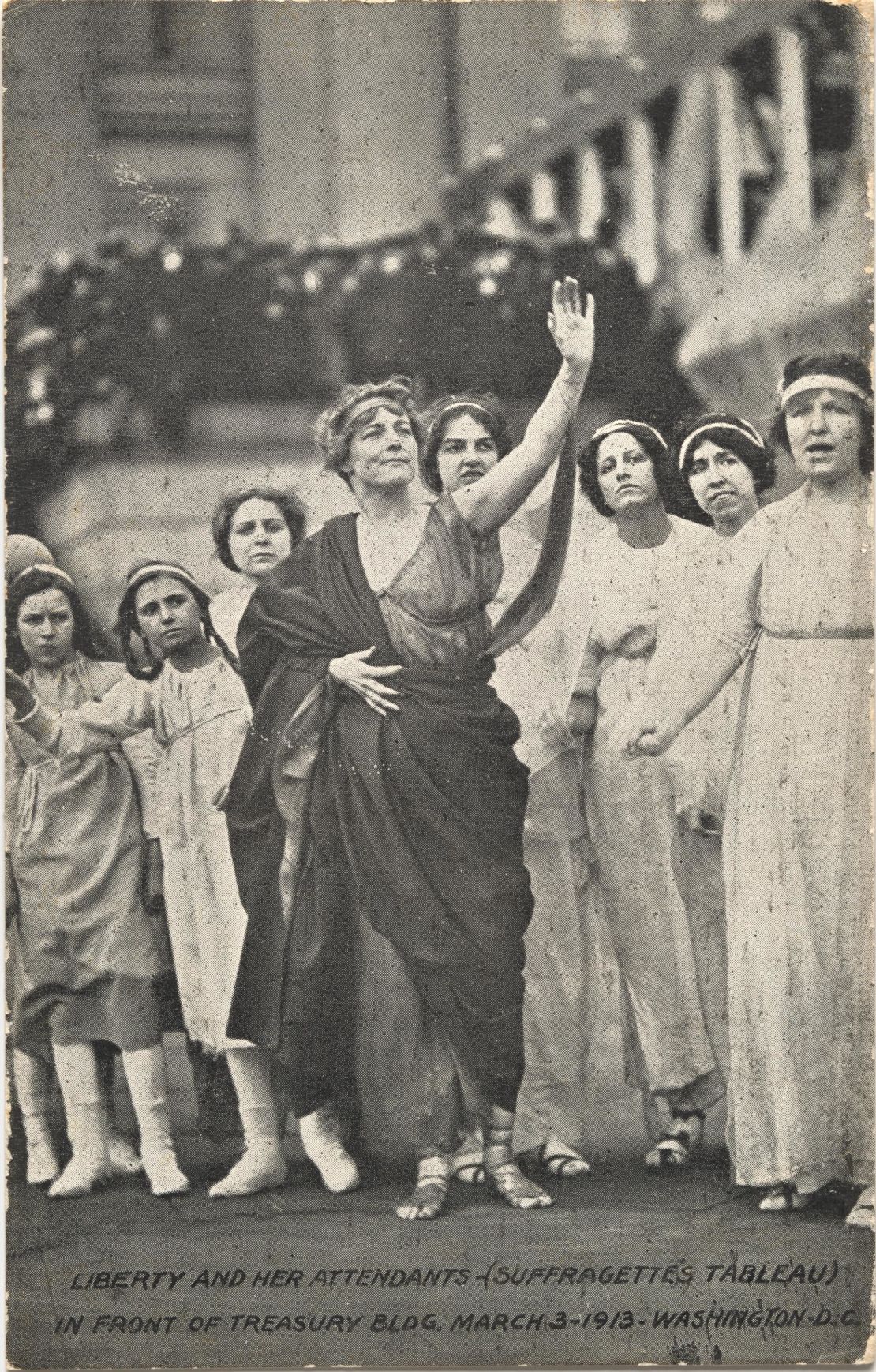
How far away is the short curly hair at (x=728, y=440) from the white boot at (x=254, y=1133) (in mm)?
1906

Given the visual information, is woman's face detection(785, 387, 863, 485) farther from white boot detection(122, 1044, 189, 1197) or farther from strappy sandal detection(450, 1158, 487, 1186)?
white boot detection(122, 1044, 189, 1197)

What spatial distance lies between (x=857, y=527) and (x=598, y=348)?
0.83 meters

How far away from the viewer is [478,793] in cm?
410

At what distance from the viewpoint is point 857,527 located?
13.7ft

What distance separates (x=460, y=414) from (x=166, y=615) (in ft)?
3.06

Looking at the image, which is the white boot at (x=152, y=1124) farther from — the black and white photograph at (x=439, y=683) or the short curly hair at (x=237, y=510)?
the short curly hair at (x=237, y=510)

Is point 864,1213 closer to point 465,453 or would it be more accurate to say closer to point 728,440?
point 728,440

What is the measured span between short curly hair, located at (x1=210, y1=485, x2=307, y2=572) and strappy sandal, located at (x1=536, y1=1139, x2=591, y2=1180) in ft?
5.58

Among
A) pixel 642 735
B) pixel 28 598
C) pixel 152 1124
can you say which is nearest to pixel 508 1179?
pixel 152 1124

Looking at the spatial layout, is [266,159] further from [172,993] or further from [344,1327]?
[344,1327]

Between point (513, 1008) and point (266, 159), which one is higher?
point (266, 159)

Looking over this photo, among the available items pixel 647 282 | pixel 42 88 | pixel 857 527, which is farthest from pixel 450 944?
pixel 42 88

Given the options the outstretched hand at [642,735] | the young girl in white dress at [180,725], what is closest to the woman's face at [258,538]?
the young girl in white dress at [180,725]

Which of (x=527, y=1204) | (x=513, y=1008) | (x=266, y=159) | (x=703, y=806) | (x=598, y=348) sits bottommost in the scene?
(x=527, y=1204)
